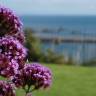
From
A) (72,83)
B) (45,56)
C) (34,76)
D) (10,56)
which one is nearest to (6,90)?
(34,76)

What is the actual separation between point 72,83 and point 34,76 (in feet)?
51.1

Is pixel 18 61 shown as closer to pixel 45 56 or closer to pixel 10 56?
pixel 10 56

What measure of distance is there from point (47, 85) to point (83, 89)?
1400cm

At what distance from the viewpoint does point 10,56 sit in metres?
3.23

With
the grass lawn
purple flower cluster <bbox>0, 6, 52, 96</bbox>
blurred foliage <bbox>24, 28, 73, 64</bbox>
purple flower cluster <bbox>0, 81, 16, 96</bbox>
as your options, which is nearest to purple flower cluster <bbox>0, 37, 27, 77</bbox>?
purple flower cluster <bbox>0, 6, 52, 96</bbox>

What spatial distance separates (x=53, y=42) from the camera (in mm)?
43844

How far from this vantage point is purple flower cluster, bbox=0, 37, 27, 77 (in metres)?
3.13

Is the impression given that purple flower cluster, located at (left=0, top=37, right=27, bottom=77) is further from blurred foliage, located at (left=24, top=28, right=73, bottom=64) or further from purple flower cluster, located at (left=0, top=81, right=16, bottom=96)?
blurred foliage, located at (left=24, top=28, right=73, bottom=64)

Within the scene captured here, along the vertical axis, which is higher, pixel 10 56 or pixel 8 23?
pixel 8 23

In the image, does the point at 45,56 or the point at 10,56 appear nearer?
the point at 10,56

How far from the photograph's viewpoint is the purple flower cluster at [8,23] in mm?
3670

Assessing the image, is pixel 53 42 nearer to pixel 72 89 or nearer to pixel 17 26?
pixel 72 89

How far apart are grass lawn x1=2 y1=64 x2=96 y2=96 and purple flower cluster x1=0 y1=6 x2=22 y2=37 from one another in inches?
412

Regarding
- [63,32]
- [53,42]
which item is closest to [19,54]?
[53,42]
